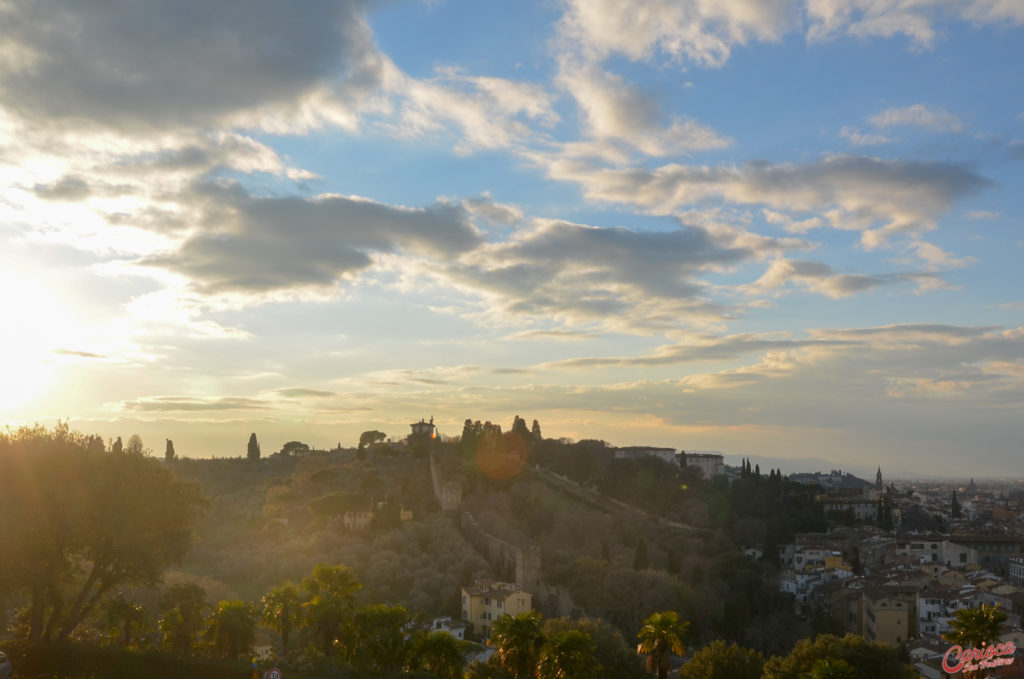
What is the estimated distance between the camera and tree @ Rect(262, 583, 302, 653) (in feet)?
95.0

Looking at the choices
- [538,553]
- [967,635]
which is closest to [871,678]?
[967,635]

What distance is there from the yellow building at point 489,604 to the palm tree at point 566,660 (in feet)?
75.5

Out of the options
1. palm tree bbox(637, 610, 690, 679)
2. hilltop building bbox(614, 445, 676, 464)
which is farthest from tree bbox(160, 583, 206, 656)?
hilltop building bbox(614, 445, 676, 464)

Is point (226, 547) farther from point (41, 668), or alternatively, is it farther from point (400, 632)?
point (41, 668)

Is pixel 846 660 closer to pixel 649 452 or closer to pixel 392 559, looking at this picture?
pixel 392 559

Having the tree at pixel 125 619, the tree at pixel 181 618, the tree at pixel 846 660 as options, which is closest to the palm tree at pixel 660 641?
the tree at pixel 846 660

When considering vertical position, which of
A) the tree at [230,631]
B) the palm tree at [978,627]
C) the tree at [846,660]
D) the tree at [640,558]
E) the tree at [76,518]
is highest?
the tree at [76,518]

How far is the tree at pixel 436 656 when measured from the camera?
2586 cm

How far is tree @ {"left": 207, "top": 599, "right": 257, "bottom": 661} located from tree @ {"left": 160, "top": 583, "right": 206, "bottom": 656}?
669 mm

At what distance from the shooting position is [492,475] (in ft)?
268

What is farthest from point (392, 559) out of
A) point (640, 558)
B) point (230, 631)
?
point (230, 631)

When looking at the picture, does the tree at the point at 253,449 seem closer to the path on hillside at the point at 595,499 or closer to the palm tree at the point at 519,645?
the path on hillside at the point at 595,499

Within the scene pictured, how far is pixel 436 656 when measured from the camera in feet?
85.0

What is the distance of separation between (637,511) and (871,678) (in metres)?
59.4
